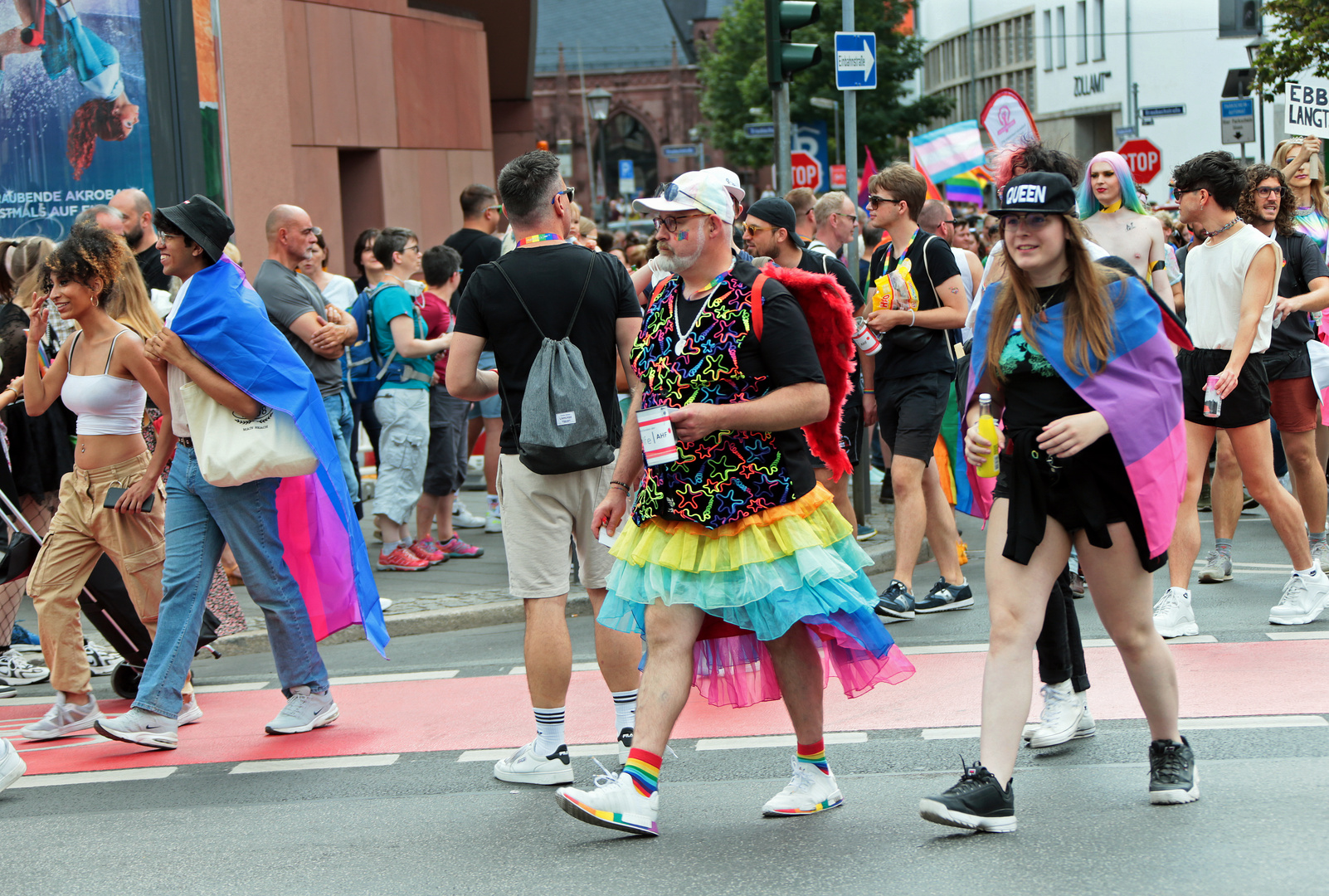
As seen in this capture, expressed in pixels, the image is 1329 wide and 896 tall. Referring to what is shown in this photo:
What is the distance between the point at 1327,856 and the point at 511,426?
278 centimetres

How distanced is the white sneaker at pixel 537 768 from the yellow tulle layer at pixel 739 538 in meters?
1.01

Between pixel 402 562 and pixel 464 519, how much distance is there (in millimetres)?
1675

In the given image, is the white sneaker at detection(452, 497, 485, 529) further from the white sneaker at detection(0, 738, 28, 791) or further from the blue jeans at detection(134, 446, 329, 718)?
the white sneaker at detection(0, 738, 28, 791)

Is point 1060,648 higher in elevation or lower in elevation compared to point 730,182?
lower

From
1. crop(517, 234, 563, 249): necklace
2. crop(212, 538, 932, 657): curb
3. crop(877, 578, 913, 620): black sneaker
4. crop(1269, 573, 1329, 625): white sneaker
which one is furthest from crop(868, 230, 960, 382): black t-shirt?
crop(517, 234, 563, 249): necklace

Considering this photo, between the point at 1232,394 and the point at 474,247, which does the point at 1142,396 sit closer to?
the point at 1232,394

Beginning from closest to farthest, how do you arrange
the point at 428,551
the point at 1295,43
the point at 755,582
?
the point at 755,582, the point at 428,551, the point at 1295,43

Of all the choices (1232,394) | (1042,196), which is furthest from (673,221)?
(1232,394)

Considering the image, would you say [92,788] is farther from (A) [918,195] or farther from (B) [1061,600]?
(A) [918,195]

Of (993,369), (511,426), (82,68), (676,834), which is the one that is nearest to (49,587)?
(511,426)

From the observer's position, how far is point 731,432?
4.30 meters

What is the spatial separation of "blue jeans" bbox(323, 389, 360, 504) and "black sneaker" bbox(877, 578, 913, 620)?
3.17 m

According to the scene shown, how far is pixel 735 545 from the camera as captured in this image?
4.28m

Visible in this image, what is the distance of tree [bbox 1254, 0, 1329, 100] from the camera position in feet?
74.7
